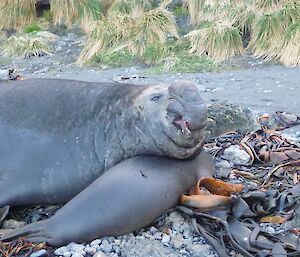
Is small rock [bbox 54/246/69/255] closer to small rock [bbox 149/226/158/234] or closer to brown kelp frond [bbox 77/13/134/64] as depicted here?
small rock [bbox 149/226/158/234]

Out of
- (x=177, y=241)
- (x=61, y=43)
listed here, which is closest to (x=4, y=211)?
(x=177, y=241)

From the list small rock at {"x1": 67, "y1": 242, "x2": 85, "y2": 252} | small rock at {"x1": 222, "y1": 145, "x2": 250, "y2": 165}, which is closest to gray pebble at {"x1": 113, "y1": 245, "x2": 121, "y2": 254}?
small rock at {"x1": 67, "y1": 242, "x2": 85, "y2": 252}

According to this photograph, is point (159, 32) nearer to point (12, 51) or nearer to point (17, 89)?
point (12, 51)

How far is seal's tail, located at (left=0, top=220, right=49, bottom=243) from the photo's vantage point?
3959mm

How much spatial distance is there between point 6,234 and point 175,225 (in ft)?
3.12

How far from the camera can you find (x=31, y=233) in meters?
4.00

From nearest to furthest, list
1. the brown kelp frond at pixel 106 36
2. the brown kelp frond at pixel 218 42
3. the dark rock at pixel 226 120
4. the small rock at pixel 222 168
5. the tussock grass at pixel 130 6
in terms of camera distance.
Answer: the small rock at pixel 222 168, the dark rock at pixel 226 120, the brown kelp frond at pixel 218 42, the brown kelp frond at pixel 106 36, the tussock grass at pixel 130 6

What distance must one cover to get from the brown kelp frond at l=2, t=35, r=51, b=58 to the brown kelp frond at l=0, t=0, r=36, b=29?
1.64 meters

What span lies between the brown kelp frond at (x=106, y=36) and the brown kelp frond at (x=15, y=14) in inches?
112

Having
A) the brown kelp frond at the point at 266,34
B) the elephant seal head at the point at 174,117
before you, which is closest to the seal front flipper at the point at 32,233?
the elephant seal head at the point at 174,117

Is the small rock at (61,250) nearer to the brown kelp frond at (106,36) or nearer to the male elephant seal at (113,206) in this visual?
the male elephant seal at (113,206)

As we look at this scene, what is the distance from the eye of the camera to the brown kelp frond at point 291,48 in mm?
11234

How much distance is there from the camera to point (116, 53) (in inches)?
531

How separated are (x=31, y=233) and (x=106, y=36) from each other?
34.8 ft
